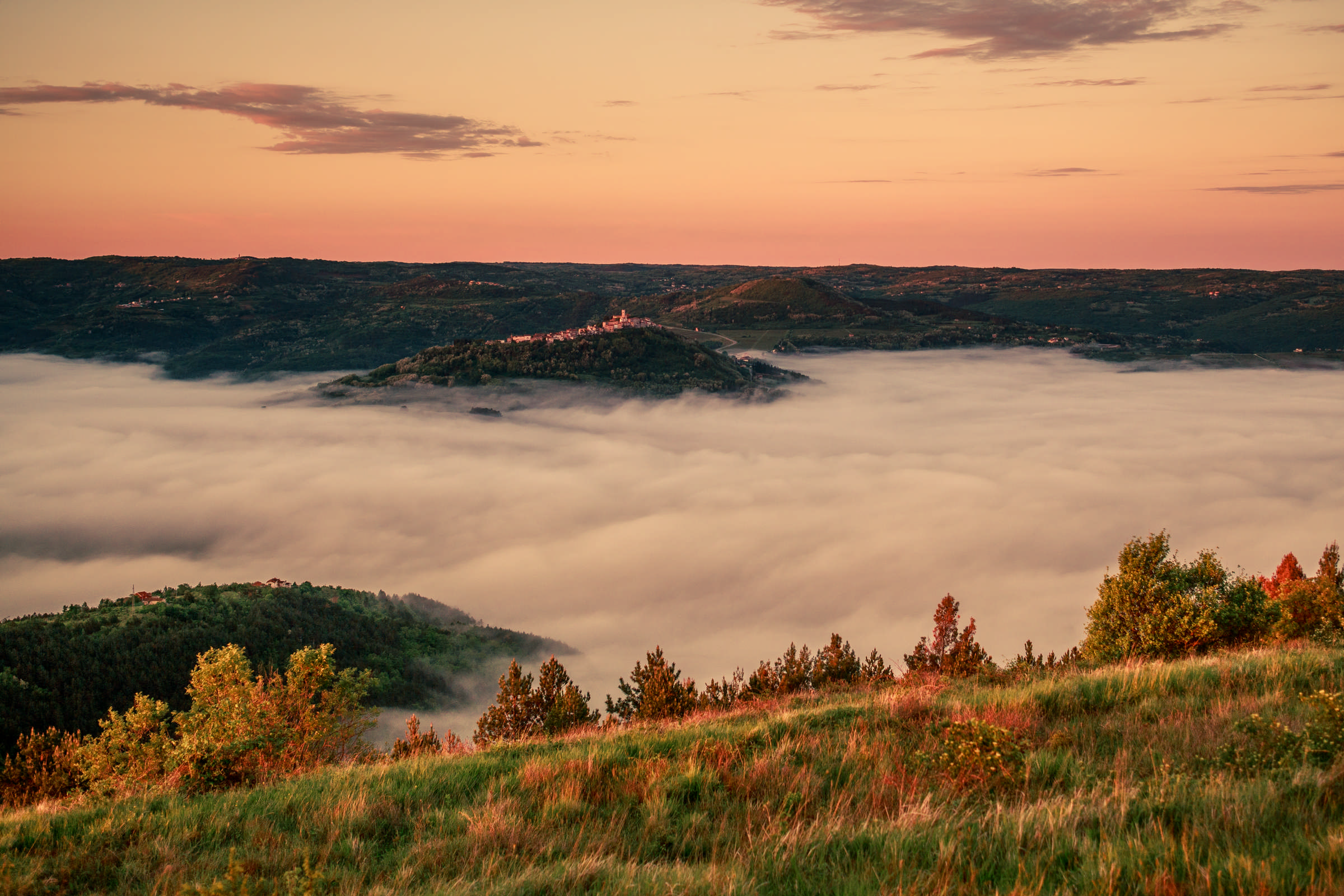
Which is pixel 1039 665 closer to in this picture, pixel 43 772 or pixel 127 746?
pixel 127 746

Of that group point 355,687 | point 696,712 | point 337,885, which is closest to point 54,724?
point 355,687

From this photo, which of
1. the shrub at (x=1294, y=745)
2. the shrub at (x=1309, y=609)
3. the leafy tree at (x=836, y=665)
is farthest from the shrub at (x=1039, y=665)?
the leafy tree at (x=836, y=665)

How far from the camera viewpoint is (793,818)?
22.2 ft

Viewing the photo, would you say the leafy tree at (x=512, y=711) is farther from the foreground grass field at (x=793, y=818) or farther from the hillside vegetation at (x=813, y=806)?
the foreground grass field at (x=793, y=818)

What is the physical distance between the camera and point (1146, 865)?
4816mm

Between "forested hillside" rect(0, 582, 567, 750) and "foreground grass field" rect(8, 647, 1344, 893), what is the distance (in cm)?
6024

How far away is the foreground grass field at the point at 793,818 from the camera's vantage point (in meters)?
5.04

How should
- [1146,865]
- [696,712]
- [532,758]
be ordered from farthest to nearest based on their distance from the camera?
[696,712]
[532,758]
[1146,865]

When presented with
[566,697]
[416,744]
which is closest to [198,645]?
[566,697]

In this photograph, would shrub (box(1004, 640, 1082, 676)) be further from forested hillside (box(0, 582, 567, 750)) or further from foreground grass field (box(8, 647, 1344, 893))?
forested hillside (box(0, 582, 567, 750))

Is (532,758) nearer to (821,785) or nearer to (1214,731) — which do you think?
(821,785)

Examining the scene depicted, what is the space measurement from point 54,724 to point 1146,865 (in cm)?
9763

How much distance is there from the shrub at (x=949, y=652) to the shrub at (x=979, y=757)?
365 inches

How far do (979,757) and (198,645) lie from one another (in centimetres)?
10658
